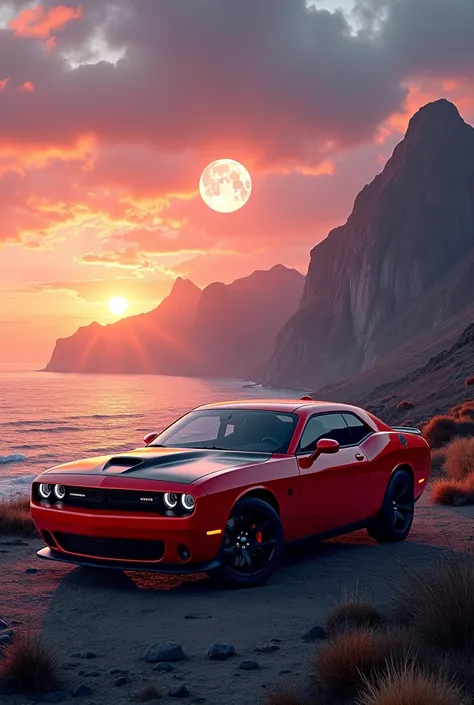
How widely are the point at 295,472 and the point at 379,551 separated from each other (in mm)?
1803

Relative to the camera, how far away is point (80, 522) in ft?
23.2

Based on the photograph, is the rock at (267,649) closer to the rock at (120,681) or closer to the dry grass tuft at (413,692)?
the rock at (120,681)

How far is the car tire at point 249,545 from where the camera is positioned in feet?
23.0

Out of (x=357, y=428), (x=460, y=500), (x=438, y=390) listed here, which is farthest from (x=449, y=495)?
(x=438, y=390)

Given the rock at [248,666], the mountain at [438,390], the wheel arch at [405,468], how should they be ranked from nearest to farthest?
1. the rock at [248,666]
2. the wheel arch at [405,468]
3. the mountain at [438,390]

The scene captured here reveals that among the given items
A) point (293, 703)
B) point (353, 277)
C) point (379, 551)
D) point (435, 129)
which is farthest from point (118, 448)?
point (435, 129)

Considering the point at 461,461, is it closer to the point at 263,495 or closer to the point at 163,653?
the point at 263,495

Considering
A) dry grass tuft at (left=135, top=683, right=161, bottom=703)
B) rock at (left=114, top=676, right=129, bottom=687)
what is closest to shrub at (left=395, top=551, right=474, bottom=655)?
dry grass tuft at (left=135, top=683, right=161, bottom=703)

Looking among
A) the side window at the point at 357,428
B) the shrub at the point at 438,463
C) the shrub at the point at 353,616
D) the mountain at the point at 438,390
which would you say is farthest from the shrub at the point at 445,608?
the mountain at the point at 438,390

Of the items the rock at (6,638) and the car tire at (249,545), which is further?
the car tire at (249,545)

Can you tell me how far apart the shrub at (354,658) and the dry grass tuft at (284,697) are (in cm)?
25

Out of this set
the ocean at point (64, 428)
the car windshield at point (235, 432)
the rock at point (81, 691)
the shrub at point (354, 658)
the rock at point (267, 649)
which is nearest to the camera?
the shrub at point (354, 658)

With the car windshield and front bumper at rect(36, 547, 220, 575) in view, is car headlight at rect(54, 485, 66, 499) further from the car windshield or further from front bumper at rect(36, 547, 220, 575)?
the car windshield

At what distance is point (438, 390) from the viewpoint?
49750mm
